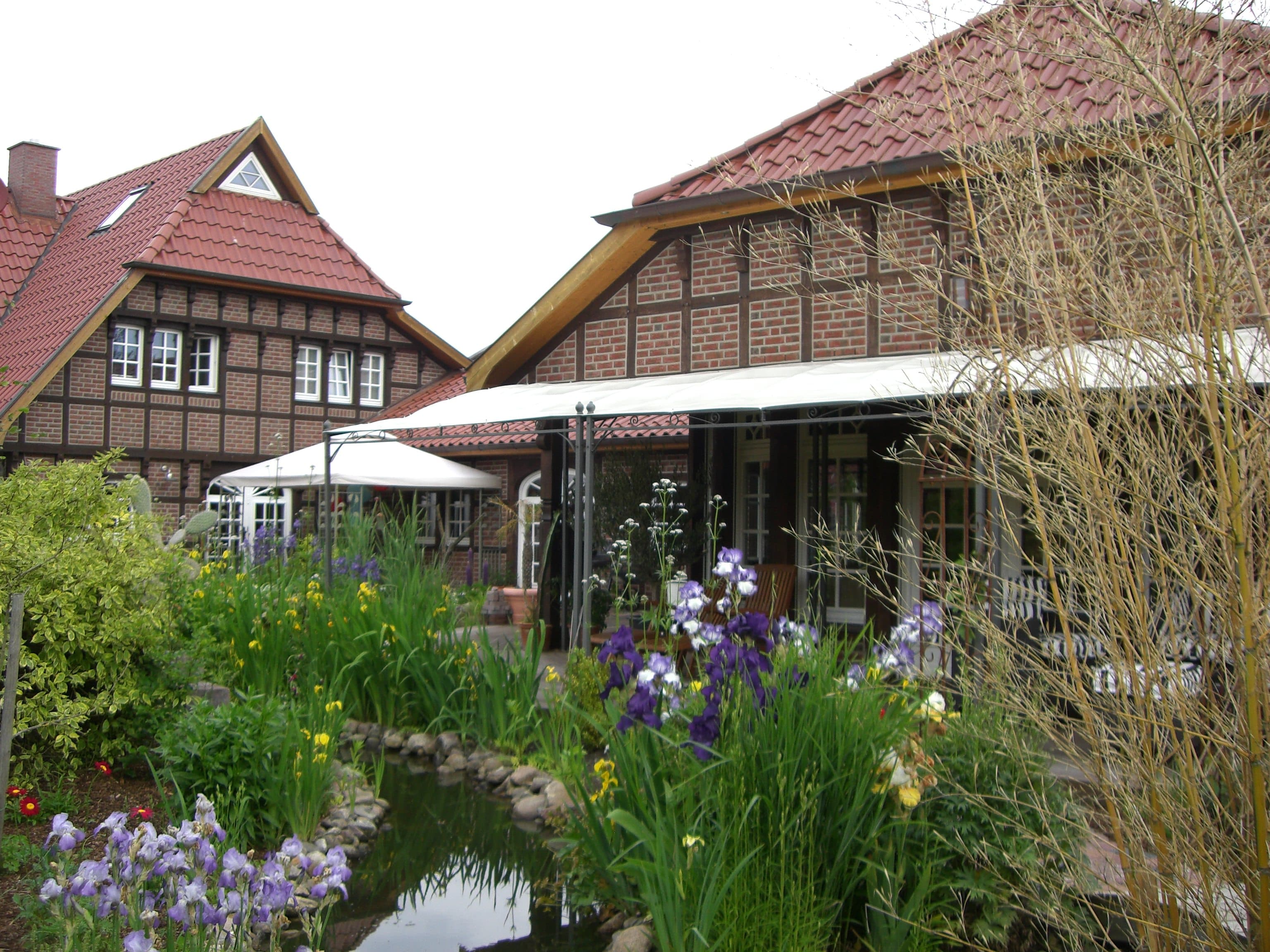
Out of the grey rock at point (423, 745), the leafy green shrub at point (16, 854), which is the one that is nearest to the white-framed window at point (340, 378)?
the grey rock at point (423, 745)

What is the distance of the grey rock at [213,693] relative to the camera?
18.7ft

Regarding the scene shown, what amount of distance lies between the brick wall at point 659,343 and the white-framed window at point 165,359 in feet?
34.7

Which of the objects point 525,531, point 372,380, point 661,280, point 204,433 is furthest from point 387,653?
point 372,380

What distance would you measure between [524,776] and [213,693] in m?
1.60

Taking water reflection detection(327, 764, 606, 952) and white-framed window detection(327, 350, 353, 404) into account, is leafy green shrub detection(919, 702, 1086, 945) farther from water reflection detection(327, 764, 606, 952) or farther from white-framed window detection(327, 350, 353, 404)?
white-framed window detection(327, 350, 353, 404)

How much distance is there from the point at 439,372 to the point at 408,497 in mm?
4217

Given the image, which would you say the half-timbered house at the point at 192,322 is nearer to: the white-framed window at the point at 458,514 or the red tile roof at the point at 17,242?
the red tile roof at the point at 17,242

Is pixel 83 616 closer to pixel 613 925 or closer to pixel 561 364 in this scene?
pixel 613 925

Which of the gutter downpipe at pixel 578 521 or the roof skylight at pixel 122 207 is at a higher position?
the roof skylight at pixel 122 207

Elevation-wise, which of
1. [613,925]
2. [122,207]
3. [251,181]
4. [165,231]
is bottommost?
[613,925]

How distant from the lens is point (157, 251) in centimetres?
1739

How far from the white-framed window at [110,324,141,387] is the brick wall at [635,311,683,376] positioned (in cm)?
1061

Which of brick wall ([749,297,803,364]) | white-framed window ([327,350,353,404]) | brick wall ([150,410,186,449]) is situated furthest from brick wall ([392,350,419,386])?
brick wall ([749,297,803,364])

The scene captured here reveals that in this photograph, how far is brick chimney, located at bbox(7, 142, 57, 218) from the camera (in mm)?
20484
